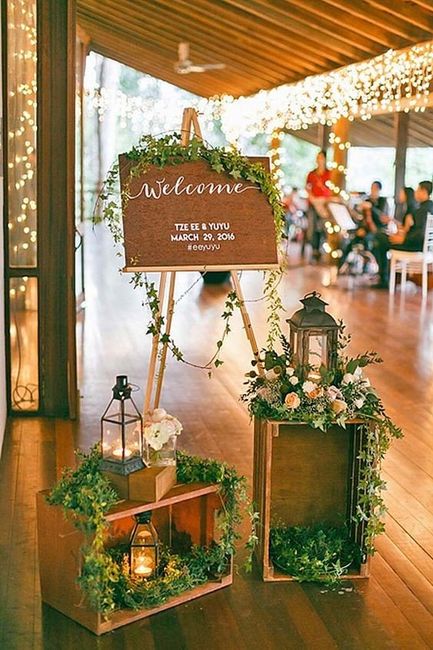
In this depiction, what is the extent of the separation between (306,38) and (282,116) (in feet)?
13.3

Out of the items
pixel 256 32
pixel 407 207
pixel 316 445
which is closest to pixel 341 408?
pixel 316 445

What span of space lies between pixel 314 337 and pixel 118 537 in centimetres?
107

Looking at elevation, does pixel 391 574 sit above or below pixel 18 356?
below

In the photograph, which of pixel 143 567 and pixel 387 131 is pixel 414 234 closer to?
pixel 387 131

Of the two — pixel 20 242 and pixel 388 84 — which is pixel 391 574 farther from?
Answer: pixel 388 84

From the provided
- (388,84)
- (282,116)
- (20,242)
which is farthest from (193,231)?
(282,116)

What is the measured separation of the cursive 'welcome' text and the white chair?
7132 millimetres

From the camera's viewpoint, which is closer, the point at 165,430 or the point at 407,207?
the point at 165,430

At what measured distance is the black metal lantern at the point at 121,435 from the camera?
357 cm

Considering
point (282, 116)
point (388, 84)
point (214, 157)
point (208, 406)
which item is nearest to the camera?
point (214, 157)

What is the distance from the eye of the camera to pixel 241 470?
532 centimetres

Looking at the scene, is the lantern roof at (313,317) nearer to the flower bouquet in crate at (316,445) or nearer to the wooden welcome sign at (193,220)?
the flower bouquet in crate at (316,445)

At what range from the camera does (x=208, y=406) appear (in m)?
6.68

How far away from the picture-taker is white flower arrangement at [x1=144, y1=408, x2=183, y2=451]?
12.0ft
